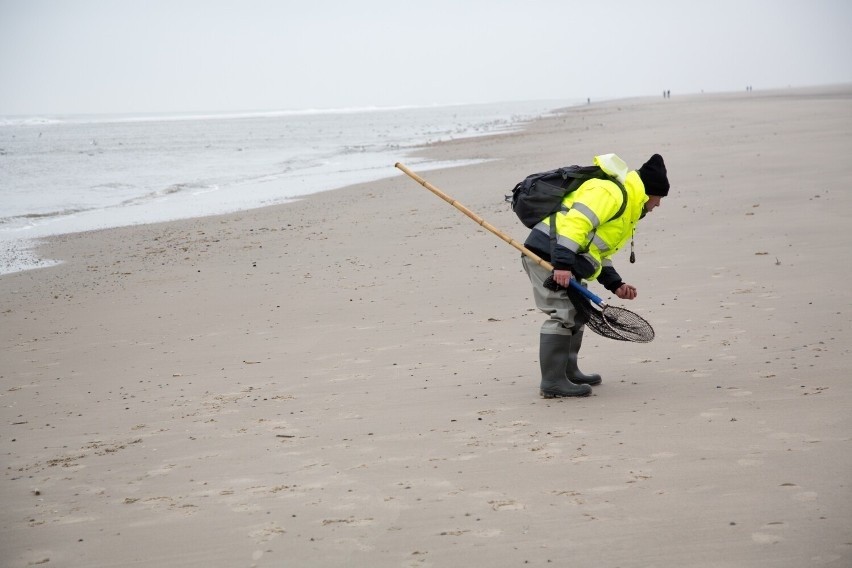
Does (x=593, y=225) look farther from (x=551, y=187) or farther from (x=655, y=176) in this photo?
(x=655, y=176)

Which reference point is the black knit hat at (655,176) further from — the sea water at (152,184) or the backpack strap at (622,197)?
the sea water at (152,184)

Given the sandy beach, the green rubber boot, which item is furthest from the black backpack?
the sandy beach

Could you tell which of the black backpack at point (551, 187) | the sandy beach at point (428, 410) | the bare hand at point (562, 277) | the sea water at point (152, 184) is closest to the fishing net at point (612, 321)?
the bare hand at point (562, 277)

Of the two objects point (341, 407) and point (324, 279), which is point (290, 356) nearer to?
point (341, 407)

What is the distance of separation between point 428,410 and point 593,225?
1.47m

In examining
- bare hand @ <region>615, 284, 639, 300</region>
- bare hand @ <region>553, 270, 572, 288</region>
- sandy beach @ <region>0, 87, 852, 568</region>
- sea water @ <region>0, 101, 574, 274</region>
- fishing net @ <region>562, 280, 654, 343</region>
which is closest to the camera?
sandy beach @ <region>0, 87, 852, 568</region>

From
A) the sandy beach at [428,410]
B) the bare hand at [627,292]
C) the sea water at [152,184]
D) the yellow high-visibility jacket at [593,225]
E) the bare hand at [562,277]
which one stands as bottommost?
the sea water at [152,184]

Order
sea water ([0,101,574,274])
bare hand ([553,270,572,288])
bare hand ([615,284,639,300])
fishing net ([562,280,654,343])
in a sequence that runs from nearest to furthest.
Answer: bare hand ([553,270,572,288])
bare hand ([615,284,639,300])
fishing net ([562,280,654,343])
sea water ([0,101,574,274])

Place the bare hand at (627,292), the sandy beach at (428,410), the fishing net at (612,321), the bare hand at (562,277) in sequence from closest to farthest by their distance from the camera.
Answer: the sandy beach at (428,410), the bare hand at (562,277), the bare hand at (627,292), the fishing net at (612,321)

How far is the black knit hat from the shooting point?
5.37m

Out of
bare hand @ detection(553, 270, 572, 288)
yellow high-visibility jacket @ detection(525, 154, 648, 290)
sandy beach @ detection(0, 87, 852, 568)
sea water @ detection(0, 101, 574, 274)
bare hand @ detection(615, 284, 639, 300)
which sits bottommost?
sea water @ detection(0, 101, 574, 274)

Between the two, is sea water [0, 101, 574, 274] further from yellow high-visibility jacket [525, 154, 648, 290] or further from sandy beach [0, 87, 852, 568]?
yellow high-visibility jacket [525, 154, 648, 290]

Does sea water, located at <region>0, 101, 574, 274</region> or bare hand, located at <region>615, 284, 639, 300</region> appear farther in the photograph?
sea water, located at <region>0, 101, 574, 274</region>

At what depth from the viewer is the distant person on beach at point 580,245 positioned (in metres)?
5.25
